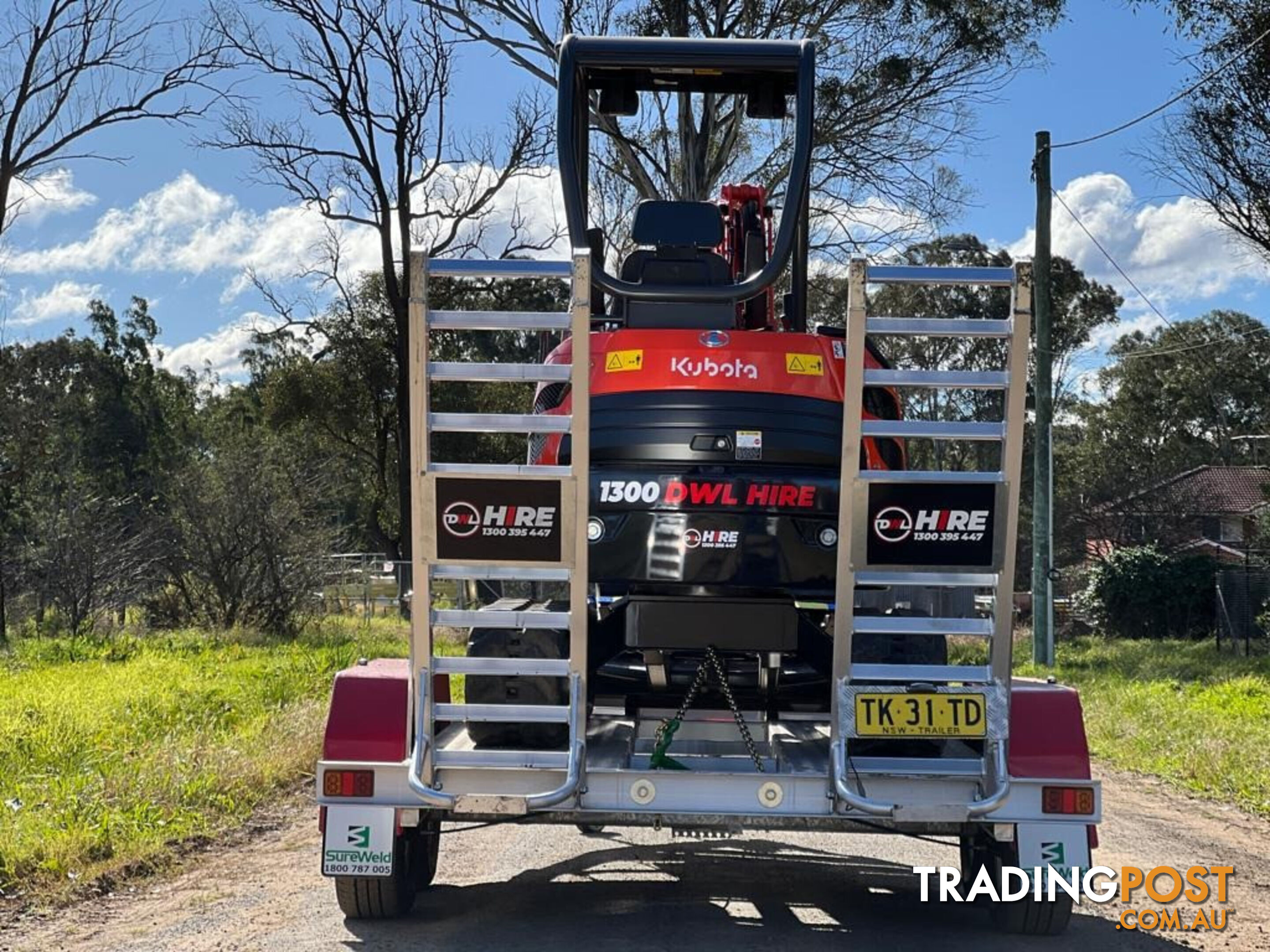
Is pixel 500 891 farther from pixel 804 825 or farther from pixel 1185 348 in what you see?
pixel 1185 348

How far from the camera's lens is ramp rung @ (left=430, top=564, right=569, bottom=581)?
573cm

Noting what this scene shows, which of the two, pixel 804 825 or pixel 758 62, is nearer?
pixel 804 825

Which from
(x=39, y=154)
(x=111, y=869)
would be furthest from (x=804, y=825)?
(x=39, y=154)

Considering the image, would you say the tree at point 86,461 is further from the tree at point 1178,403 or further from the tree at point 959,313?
the tree at point 1178,403

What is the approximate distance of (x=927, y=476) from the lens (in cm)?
566

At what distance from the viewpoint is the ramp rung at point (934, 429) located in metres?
5.68

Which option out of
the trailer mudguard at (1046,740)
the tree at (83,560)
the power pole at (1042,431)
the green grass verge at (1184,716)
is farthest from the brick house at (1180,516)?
the trailer mudguard at (1046,740)

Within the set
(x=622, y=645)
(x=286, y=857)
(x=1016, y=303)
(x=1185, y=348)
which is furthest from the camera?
(x=1185, y=348)

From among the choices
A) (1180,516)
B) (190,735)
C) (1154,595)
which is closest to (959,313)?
(1154,595)

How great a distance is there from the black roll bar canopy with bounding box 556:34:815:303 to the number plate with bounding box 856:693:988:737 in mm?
2210

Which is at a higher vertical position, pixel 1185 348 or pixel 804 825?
pixel 1185 348

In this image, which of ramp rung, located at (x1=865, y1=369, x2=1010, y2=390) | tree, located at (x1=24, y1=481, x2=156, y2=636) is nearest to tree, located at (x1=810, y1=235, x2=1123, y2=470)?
ramp rung, located at (x1=865, y1=369, x2=1010, y2=390)

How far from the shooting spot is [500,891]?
7281 millimetres

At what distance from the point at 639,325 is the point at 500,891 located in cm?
283
